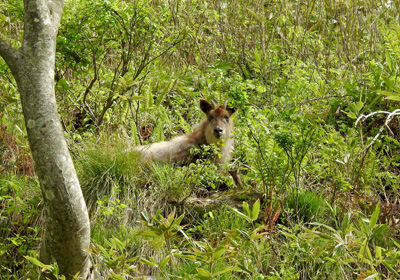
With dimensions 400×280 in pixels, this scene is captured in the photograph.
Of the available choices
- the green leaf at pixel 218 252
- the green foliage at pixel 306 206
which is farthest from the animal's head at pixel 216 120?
the green leaf at pixel 218 252

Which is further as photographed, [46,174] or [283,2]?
[283,2]

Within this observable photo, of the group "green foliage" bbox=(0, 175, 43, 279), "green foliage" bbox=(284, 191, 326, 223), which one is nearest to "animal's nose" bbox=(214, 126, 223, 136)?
"green foliage" bbox=(284, 191, 326, 223)

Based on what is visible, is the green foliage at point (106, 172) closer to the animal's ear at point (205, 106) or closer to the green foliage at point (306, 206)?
the animal's ear at point (205, 106)

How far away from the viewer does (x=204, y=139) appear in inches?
308

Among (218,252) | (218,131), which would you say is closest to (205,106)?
(218,131)

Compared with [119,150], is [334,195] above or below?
below

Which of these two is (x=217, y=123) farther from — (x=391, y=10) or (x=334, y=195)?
(x=391, y=10)

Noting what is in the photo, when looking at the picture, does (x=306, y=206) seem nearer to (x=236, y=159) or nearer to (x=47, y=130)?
(x=236, y=159)

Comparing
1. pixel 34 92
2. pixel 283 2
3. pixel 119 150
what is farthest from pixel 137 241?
pixel 283 2

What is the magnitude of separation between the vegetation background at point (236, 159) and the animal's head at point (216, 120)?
A: 17.8 inches

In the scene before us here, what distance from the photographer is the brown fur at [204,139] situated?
24.2 ft

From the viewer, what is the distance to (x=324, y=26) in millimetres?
9133

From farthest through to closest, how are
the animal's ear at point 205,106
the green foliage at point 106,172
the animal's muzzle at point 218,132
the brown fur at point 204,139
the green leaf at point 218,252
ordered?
the animal's ear at point 205,106, the animal's muzzle at point 218,132, the brown fur at point 204,139, the green foliage at point 106,172, the green leaf at point 218,252

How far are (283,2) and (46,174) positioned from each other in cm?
630
